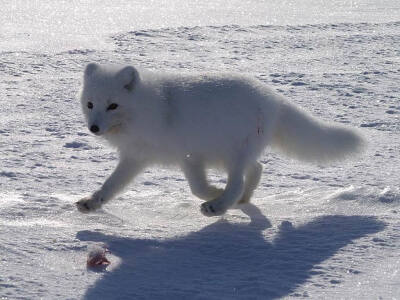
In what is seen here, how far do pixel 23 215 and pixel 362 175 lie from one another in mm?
1829

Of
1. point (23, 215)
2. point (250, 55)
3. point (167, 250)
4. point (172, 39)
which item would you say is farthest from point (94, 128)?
point (172, 39)

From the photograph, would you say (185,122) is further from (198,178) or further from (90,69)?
(90,69)

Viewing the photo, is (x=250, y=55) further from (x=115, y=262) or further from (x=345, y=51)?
(x=115, y=262)

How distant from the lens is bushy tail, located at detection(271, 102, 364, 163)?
360 centimetres

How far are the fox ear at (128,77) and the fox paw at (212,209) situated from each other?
634mm

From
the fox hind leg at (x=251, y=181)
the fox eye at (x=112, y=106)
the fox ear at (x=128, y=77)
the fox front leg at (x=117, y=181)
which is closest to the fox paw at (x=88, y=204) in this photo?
the fox front leg at (x=117, y=181)

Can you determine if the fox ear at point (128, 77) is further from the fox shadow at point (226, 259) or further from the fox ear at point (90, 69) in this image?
the fox shadow at point (226, 259)

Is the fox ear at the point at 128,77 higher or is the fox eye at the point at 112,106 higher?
the fox ear at the point at 128,77

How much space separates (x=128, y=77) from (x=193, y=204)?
731mm

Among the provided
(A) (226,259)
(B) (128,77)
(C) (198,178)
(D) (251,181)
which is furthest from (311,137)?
(A) (226,259)

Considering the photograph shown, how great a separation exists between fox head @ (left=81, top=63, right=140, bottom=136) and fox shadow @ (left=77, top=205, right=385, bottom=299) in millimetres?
534

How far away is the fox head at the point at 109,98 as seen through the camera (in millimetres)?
3240

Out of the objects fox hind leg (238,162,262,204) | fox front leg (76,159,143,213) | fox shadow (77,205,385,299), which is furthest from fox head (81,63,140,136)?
fox hind leg (238,162,262,204)

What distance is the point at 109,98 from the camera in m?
3.28
